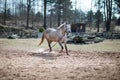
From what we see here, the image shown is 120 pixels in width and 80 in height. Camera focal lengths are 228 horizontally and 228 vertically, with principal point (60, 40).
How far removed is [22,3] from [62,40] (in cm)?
4002

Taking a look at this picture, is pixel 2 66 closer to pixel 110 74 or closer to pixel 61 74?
pixel 61 74

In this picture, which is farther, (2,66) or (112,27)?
(112,27)

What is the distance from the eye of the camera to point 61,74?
7.54m

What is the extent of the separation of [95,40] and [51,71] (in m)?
14.9

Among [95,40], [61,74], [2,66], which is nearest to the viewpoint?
[61,74]

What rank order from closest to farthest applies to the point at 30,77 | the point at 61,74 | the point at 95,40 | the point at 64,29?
the point at 30,77, the point at 61,74, the point at 64,29, the point at 95,40

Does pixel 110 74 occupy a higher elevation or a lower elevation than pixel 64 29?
lower

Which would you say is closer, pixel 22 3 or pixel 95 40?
pixel 95 40

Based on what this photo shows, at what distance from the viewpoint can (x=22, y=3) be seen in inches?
2032

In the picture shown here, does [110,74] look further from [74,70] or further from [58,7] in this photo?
[58,7]

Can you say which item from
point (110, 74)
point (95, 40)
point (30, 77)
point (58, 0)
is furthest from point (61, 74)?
point (58, 0)

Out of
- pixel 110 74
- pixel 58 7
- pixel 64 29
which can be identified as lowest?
pixel 110 74

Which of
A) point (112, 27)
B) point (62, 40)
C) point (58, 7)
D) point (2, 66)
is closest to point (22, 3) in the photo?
point (58, 7)

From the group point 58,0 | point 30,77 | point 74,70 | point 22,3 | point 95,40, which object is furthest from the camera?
point 22,3
